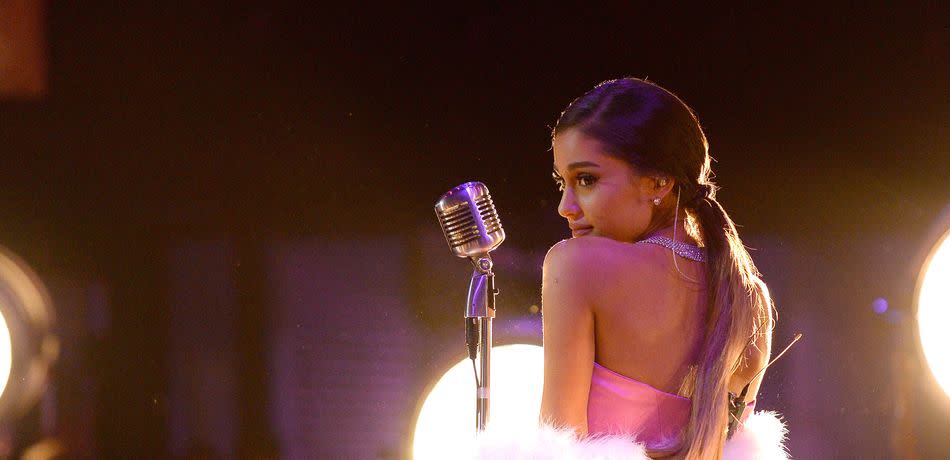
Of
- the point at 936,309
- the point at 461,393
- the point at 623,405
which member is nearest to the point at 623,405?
the point at 623,405

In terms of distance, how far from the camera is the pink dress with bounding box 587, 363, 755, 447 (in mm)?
1346

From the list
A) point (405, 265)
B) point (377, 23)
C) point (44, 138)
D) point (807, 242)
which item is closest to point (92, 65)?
point (44, 138)

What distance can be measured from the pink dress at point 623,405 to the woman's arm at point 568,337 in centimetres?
3

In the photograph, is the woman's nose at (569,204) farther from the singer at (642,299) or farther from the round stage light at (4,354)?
the round stage light at (4,354)

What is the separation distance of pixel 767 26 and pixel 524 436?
1.77 m

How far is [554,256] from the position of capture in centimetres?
133

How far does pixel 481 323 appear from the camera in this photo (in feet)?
5.38

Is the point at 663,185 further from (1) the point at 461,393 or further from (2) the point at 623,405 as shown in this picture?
(1) the point at 461,393

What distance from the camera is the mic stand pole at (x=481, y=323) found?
1.61 metres

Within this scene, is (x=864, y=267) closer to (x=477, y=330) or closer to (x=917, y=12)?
(x=917, y=12)

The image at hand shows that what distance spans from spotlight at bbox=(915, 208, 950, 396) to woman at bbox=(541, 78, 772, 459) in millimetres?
1269

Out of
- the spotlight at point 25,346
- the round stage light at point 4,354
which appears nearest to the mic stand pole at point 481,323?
the spotlight at point 25,346

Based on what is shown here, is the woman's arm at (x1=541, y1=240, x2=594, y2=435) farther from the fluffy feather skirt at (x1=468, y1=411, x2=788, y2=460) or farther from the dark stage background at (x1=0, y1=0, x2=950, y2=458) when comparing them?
the dark stage background at (x1=0, y1=0, x2=950, y2=458)

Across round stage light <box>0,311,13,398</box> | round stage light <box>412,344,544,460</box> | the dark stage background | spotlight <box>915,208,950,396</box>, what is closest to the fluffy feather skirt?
round stage light <box>412,344,544,460</box>
